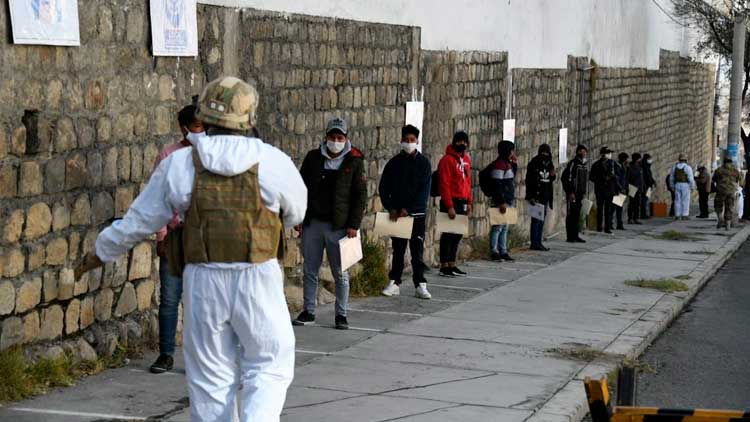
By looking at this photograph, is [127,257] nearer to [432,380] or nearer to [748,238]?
[432,380]

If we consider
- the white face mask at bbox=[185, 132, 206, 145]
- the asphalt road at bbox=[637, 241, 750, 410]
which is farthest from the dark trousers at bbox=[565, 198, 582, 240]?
the white face mask at bbox=[185, 132, 206, 145]

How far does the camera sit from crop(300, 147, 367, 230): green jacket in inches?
428

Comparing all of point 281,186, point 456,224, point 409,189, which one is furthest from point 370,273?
point 281,186

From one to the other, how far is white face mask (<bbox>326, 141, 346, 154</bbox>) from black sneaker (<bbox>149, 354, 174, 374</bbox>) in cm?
262

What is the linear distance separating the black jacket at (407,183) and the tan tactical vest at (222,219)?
760 centimetres

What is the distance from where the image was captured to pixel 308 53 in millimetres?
12922

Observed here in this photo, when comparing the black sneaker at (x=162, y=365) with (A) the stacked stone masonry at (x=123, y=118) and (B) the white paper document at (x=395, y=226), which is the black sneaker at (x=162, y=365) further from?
(B) the white paper document at (x=395, y=226)

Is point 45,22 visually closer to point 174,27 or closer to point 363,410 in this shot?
point 174,27

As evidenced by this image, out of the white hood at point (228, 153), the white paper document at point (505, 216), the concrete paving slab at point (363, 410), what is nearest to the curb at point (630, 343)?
the concrete paving slab at point (363, 410)

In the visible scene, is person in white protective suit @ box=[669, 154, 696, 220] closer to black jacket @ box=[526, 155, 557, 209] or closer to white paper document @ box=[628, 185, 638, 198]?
white paper document @ box=[628, 185, 638, 198]

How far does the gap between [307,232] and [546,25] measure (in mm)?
13685

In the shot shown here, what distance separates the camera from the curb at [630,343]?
8.34 metres

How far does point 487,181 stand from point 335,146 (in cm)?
719

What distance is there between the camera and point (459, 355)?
10297 millimetres
